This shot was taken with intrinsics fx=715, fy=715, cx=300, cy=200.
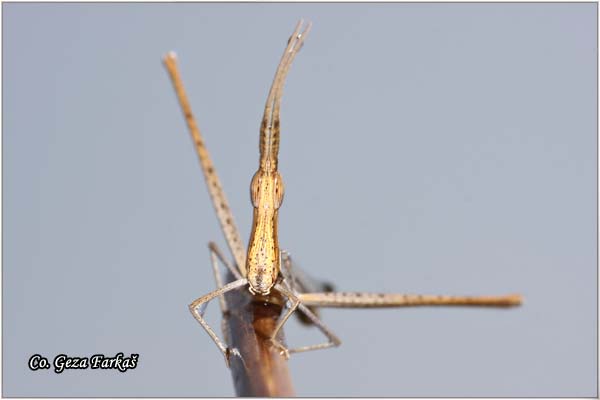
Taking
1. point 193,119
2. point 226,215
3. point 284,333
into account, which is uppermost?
point 193,119

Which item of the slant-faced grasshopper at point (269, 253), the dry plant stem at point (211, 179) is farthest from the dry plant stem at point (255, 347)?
the dry plant stem at point (211, 179)

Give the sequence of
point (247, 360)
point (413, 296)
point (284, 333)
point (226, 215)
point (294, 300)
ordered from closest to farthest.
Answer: point (247, 360), point (284, 333), point (294, 300), point (413, 296), point (226, 215)

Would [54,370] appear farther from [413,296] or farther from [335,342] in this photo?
[413,296]

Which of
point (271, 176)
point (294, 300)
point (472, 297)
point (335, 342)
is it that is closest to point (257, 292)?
point (294, 300)

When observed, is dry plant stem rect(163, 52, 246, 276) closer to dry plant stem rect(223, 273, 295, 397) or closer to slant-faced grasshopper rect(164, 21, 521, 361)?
slant-faced grasshopper rect(164, 21, 521, 361)

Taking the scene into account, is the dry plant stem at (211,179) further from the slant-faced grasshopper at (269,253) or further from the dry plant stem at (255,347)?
the dry plant stem at (255,347)

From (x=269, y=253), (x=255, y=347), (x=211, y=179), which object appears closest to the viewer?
(x=255, y=347)

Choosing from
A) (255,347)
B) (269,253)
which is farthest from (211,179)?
(255,347)

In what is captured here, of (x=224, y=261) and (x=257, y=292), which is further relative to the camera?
(x=224, y=261)

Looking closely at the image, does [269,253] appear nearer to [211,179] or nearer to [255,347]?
[255,347]
